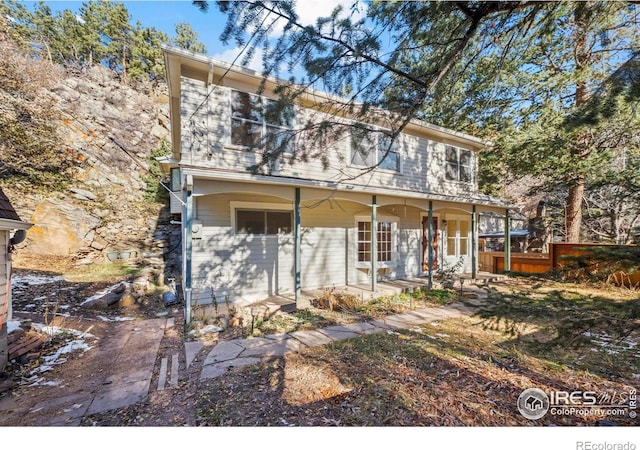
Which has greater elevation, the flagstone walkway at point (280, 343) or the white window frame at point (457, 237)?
the white window frame at point (457, 237)

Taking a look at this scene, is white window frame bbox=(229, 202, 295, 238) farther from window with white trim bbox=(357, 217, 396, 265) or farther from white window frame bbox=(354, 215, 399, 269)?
window with white trim bbox=(357, 217, 396, 265)

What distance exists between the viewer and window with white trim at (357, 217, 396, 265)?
27.4ft

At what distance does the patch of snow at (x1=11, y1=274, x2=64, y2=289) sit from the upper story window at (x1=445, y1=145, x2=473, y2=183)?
42.1 ft

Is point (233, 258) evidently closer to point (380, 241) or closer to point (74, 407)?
point (74, 407)

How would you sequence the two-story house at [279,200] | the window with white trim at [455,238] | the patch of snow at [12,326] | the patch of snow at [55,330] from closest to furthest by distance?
1. the patch of snow at [12,326]
2. the patch of snow at [55,330]
3. the two-story house at [279,200]
4. the window with white trim at [455,238]

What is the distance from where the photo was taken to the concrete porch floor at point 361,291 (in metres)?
5.90

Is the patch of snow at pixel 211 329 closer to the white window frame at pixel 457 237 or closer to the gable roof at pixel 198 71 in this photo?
the gable roof at pixel 198 71

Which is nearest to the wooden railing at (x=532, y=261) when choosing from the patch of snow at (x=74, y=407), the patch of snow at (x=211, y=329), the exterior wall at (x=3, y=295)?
the patch of snow at (x=211, y=329)

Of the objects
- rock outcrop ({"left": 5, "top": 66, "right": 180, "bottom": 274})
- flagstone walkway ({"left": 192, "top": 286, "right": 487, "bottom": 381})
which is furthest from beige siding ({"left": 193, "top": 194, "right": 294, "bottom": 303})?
rock outcrop ({"left": 5, "top": 66, "right": 180, "bottom": 274})

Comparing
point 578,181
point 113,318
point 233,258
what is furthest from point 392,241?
point 113,318

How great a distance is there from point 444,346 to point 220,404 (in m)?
3.25

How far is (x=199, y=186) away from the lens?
16.4ft

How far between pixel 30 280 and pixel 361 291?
8853mm

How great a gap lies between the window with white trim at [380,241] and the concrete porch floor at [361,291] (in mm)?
779
